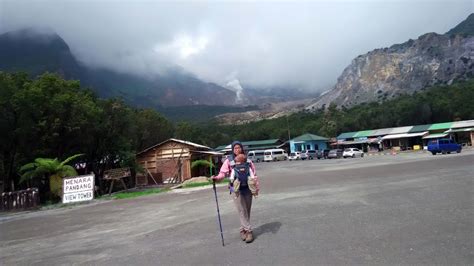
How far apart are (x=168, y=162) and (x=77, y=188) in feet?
48.1

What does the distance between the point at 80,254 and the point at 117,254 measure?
90 cm

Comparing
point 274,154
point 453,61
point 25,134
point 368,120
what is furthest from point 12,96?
point 453,61

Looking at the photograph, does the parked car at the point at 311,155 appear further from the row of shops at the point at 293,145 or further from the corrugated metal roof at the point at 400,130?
the corrugated metal roof at the point at 400,130

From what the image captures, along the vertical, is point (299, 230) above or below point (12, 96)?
below

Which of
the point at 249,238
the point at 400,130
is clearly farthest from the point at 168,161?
the point at 400,130

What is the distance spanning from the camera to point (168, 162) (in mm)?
35250

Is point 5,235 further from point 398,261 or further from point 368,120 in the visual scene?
point 368,120

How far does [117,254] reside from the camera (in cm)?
708

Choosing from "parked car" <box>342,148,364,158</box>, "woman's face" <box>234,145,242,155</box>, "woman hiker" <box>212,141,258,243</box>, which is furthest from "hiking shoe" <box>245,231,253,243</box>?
"parked car" <box>342,148,364,158</box>

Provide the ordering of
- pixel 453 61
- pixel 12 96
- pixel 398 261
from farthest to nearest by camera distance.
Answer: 1. pixel 453 61
2. pixel 12 96
3. pixel 398 261

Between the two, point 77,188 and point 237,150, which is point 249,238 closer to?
point 237,150

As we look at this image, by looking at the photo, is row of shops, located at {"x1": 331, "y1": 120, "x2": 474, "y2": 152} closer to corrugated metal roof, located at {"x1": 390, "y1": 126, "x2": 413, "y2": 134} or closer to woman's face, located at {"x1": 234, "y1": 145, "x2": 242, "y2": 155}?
corrugated metal roof, located at {"x1": 390, "y1": 126, "x2": 413, "y2": 134}

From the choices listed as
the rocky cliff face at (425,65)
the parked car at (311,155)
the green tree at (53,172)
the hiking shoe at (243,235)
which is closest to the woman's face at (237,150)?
the hiking shoe at (243,235)

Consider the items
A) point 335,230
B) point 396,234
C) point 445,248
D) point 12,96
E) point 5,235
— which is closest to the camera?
point 445,248
